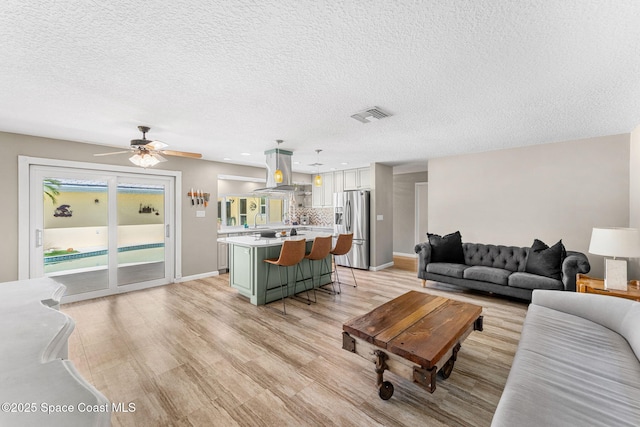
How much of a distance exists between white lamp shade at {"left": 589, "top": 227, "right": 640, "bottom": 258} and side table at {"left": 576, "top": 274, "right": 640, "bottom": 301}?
380mm

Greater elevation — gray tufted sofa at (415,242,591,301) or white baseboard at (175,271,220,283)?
gray tufted sofa at (415,242,591,301)

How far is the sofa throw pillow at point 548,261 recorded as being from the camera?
3.65 meters

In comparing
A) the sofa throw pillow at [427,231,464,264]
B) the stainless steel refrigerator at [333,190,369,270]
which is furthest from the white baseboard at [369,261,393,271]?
the sofa throw pillow at [427,231,464,264]

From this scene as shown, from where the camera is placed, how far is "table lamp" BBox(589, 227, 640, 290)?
272 centimetres

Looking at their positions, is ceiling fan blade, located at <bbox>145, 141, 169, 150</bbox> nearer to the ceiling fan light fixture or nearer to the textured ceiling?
the ceiling fan light fixture

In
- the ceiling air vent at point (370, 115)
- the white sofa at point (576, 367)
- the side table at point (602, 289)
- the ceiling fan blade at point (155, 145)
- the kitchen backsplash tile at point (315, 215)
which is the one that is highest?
the ceiling air vent at point (370, 115)

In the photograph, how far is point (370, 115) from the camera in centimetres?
297

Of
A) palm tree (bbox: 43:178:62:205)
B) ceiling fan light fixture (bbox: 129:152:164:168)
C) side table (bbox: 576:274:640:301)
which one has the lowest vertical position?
side table (bbox: 576:274:640:301)

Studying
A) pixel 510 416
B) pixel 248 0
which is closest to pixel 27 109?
pixel 248 0

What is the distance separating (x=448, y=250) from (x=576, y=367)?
3.19 meters

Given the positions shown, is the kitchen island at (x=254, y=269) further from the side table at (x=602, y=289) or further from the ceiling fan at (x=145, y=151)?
the side table at (x=602, y=289)

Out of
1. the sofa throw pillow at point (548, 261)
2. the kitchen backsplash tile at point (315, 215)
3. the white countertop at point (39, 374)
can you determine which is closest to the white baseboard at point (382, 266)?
the kitchen backsplash tile at point (315, 215)

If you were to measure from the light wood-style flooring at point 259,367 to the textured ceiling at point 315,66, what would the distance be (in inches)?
95.3

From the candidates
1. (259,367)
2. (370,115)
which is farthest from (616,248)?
(259,367)
